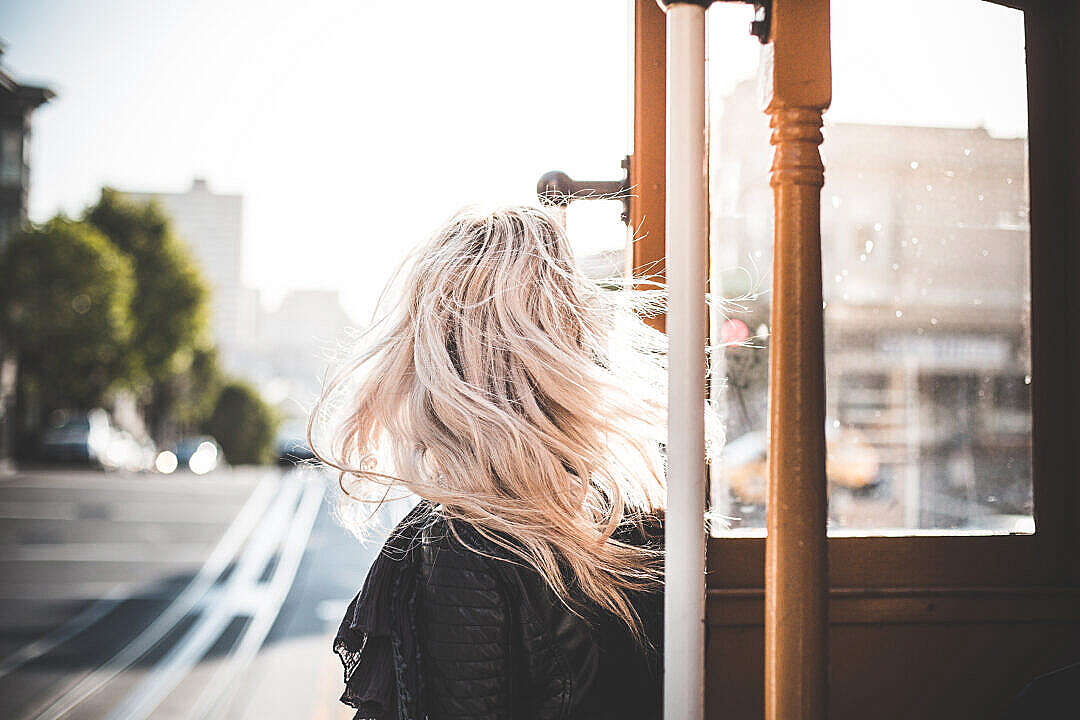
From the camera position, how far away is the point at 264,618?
Answer: 21.0ft

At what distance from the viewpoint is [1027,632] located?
1.44 metres

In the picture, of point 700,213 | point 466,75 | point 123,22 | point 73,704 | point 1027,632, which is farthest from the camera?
point 123,22

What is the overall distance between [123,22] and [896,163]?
773cm

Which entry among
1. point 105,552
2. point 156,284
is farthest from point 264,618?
point 156,284

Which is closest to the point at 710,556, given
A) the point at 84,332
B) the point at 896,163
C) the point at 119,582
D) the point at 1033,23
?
the point at 896,163

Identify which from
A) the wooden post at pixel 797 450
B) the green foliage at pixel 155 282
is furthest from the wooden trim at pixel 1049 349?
the green foliage at pixel 155 282

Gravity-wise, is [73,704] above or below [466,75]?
below

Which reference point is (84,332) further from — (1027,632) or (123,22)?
(1027,632)

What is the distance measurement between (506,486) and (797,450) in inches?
13.3

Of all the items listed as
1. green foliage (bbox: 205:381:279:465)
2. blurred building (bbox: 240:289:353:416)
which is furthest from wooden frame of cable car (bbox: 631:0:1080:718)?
blurred building (bbox: 240:289:353:416)

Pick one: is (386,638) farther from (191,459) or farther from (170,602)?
(191,459)

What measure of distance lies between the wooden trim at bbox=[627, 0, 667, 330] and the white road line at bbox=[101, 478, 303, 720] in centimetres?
413

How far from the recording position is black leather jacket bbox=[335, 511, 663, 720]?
927 millimetres

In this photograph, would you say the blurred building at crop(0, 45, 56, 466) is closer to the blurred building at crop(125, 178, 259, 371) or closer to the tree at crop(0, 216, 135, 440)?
the tree at crop(0, 216, 135, 440)
